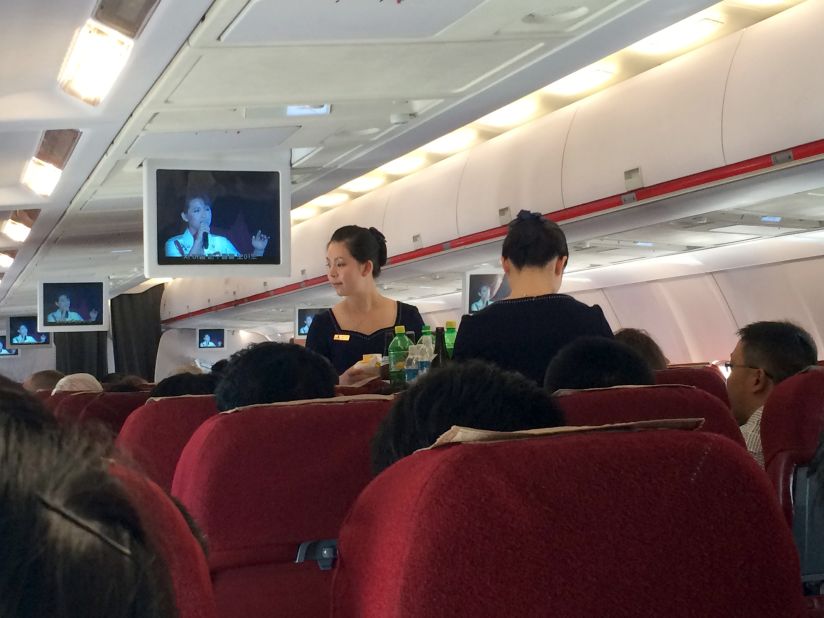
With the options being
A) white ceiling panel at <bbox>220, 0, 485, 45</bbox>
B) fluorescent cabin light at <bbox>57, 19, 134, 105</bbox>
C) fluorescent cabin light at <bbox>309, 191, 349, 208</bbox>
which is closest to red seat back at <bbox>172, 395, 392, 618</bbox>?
white ceiling panel at <bbox>220, 0, 485, 45</bbox>

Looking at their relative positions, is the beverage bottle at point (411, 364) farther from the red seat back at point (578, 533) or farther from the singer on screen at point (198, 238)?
the singer on screen at point (198, 238)

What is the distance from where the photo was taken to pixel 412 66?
589 centimetres

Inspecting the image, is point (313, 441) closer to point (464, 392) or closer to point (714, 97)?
point (464, 392)

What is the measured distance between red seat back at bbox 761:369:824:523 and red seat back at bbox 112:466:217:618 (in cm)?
219

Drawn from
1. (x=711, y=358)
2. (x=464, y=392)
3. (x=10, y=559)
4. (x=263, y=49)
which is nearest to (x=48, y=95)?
(x=263, y=49)

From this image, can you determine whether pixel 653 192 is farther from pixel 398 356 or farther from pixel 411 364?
pixel 411 364

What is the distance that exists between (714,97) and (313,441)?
4.54 meters

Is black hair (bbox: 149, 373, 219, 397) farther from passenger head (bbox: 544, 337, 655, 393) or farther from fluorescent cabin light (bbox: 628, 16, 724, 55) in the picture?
fluorescent cabin light (bbox: 628, 16, 724, 55)

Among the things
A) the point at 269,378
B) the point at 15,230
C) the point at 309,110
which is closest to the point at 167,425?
the point at 269,378

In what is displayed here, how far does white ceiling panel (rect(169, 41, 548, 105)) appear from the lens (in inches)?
216

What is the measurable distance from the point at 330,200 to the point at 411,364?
29.7ft

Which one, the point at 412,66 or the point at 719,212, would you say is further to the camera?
the point at 719,212

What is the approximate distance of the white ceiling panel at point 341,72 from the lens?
18.0 feet

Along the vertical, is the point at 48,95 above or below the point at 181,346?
above
